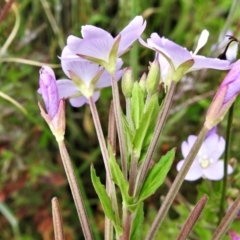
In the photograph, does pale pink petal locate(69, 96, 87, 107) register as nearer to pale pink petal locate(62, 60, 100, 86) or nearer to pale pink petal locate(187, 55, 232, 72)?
pale pink petal locate(62, 60, 100, 86)

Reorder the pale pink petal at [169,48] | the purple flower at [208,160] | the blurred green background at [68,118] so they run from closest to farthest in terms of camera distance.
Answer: the pale pink petal at [169,48] → the purple flower at [208,160] → the blurred green background at [68,118]

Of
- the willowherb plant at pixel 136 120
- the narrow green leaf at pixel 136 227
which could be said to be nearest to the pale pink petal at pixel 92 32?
the willowherb plant at pixel 136 120

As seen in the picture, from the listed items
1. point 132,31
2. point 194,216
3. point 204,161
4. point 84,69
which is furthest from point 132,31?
point 204,161

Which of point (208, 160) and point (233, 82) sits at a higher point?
point (233, 82)

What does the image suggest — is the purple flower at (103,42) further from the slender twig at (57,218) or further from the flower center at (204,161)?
the flower center at (204,161)

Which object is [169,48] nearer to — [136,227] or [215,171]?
[136,227]

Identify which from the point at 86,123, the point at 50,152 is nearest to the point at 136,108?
the point at 86,123
